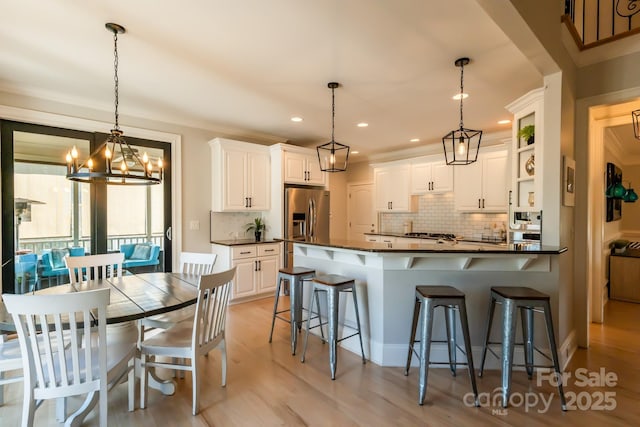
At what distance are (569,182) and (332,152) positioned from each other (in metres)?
2.18

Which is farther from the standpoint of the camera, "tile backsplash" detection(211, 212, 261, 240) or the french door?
"tile backsplash" detection(211, 212, 261, 240)

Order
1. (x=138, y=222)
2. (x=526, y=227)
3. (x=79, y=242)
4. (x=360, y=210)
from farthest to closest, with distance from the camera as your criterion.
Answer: (x=360, y=210) < (x=138, y=222) < (x=79, y=242) < (x=526, y=227)

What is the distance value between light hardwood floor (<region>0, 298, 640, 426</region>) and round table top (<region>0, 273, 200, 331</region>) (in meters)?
0.73

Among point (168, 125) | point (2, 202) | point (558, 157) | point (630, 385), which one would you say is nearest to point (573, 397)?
point (630, 385)

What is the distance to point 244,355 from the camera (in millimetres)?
2908

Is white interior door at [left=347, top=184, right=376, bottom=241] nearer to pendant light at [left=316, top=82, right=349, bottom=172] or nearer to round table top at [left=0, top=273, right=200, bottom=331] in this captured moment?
pendant light at [left=316, top=82, right=349, bottom=172]

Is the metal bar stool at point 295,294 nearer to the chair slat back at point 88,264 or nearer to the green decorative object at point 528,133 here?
the chair slat back at point 88,264

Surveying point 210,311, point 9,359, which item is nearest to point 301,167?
point 210,311

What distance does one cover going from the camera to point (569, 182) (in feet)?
9.18

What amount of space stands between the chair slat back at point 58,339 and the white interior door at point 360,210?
5.71m

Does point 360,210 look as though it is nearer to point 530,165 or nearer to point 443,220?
point 443,220

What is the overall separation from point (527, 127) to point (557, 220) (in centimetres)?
102

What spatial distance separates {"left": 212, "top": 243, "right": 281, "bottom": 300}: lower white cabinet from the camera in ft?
14.7

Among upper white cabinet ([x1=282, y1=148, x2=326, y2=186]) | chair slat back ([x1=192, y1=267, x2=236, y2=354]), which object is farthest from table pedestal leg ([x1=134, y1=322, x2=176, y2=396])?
upper white cabinet ([x1=282, y1=148, x2=326, y2=186])
